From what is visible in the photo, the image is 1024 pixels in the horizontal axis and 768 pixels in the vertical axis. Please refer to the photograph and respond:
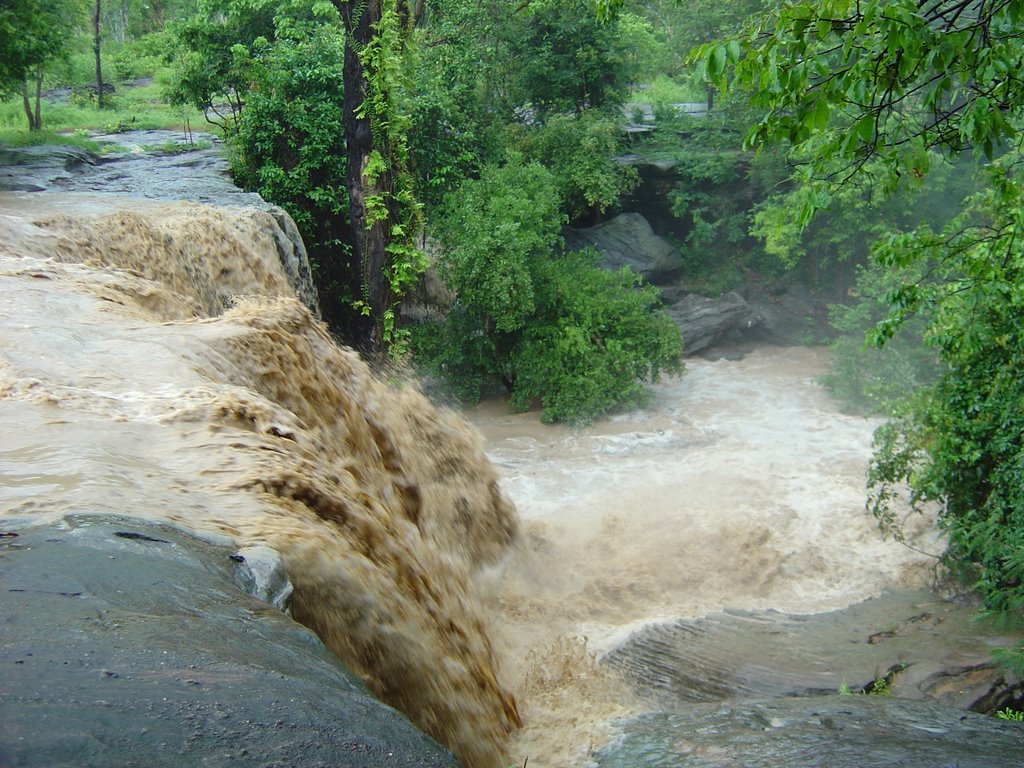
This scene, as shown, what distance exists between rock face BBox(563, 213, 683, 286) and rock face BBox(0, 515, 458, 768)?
1591 centimetres

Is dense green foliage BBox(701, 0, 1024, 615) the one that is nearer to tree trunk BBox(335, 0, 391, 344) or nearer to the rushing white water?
the rushing white water

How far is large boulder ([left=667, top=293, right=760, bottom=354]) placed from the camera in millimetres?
17891

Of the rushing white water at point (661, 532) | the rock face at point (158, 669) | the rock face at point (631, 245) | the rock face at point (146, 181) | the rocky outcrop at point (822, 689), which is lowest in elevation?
the rushing white water at point (661, 532)

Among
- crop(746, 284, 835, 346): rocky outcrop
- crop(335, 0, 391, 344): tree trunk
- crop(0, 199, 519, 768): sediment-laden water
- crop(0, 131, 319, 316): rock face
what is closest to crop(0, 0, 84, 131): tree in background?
crop(0, 131, 319, 316): rock face

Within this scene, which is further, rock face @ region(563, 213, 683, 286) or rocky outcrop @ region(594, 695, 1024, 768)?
rock face @ region(563, 213, 683, 286)

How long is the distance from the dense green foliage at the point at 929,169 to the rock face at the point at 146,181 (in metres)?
6.31

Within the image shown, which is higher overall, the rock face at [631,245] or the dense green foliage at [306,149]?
the dense green foliage at [306,149]

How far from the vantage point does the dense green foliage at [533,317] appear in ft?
42.8

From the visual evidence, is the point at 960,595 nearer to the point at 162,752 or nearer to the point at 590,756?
the point at 590,756

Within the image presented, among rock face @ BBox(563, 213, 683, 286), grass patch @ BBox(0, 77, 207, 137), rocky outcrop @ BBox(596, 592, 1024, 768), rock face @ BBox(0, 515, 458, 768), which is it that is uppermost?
grass patch @ BBox(0, 77, 207, 137)

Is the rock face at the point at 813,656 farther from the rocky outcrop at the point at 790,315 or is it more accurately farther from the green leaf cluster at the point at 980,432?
the rocky outcrop at the point at 790,315

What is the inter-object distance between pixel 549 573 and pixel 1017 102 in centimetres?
510

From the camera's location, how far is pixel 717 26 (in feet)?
62.3

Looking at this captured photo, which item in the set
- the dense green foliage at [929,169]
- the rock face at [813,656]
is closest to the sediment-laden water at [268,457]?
the rock face at [813,656]
